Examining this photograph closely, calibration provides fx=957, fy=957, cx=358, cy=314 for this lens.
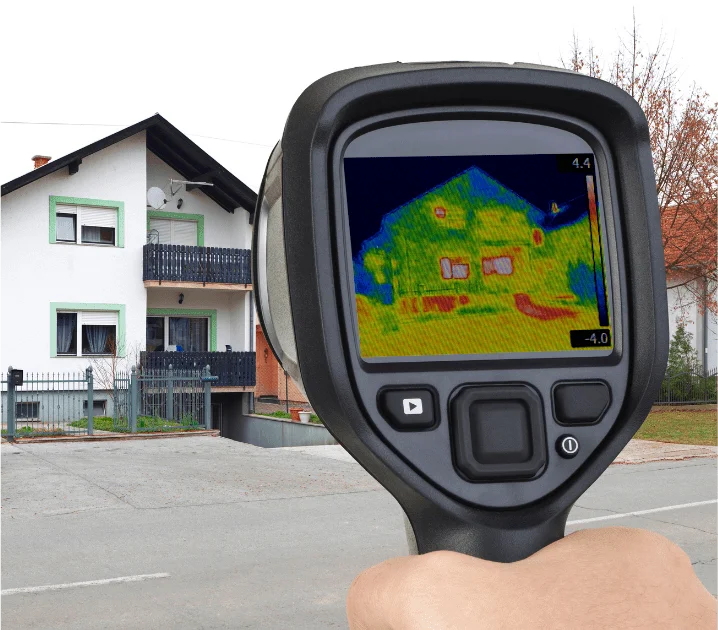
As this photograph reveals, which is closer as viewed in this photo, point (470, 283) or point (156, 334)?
point (470, 283)

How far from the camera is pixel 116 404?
754 inches

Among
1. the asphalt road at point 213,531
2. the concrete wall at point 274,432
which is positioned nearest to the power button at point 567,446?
the asphalt road at point 213,531

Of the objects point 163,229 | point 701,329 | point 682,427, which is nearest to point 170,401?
point 163,229

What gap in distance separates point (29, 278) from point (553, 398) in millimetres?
22231

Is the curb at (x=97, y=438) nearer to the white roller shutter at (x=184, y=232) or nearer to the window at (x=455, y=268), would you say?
the white roller shutter at (x=184, y=232)

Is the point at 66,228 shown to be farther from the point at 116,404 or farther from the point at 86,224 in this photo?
the point at 116,404

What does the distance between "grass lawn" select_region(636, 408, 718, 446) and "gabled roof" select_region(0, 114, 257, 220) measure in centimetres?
1072

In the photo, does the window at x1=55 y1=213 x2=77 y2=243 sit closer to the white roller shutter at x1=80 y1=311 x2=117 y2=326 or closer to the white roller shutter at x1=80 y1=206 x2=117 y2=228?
the white roller shutter at x1=80 y1=206 x2=117 y2=228

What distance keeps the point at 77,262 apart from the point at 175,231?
2.96 metres

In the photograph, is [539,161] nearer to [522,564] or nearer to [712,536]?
[522,564]

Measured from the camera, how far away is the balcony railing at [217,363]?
75.3 feet

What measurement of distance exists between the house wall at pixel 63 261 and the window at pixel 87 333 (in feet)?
1.00

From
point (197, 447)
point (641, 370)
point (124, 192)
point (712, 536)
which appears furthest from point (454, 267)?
point (124, 192)

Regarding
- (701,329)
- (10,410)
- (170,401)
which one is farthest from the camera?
(701,329)
